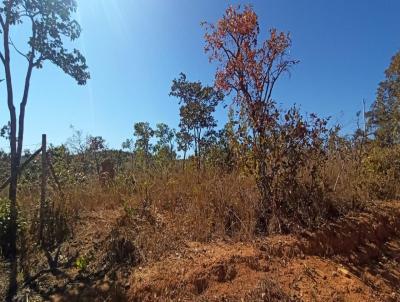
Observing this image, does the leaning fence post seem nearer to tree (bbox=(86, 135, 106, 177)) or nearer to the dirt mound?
the dirt mound

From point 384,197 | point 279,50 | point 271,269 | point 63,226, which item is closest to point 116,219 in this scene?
point 63,226

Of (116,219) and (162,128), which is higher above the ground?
(162,128)

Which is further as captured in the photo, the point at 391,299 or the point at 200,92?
the point at 200,92

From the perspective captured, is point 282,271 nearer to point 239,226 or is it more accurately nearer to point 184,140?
point 239,226

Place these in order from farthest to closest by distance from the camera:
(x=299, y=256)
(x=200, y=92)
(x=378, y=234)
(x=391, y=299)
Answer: (x=200, y=92), (x=378, y=234), (x=299, y=256), (x=391, y=299)

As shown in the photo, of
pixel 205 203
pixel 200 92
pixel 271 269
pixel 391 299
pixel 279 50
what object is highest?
pixel 200 92

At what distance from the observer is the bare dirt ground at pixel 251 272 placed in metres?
3.88

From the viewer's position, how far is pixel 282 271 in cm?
409

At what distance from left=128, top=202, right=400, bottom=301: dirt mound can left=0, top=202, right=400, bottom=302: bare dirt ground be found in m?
0.01

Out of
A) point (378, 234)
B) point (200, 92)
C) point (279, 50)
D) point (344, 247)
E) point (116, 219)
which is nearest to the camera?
point (344, 247)

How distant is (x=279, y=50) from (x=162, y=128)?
971cm

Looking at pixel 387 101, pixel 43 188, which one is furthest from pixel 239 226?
pixel 387 101

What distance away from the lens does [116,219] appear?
5.65 meters

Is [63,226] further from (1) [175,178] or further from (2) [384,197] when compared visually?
(2) [384,197]
